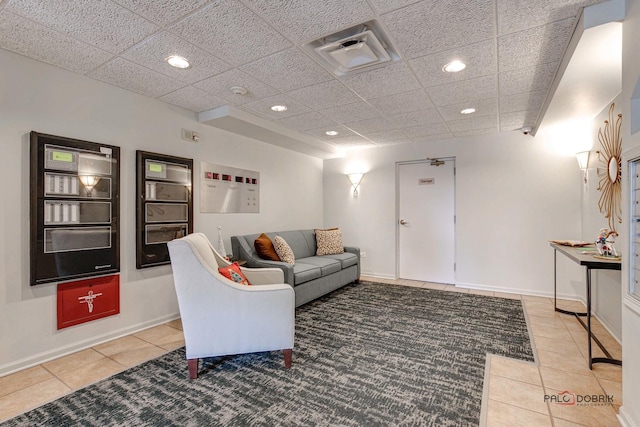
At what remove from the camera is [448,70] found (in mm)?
2514

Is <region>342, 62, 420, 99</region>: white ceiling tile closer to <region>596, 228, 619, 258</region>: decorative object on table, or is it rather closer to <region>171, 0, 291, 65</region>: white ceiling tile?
<region>171, 0, 291, 65</region>: white ceiling tile

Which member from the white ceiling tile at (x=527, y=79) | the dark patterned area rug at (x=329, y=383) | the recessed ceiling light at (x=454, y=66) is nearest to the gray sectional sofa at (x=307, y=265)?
the dark patterned area rug at (x=329, y=383)

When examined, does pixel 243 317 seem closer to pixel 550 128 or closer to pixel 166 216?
pixel 166 216

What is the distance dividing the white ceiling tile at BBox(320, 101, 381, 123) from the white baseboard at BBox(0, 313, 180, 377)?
293 cm

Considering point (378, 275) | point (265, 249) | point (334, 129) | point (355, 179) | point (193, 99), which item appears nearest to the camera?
point (193, 99)

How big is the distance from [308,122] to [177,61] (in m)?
1.85

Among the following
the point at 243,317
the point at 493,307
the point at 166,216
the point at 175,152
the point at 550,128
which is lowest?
the point at 493,307

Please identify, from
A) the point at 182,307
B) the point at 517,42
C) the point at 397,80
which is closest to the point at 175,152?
the point at 182,307

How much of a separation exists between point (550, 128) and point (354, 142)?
2.65 meters

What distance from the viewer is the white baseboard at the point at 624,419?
156cm

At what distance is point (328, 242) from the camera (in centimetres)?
483

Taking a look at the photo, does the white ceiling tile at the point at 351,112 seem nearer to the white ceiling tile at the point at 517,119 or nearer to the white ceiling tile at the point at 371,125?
the white ceiling tile at the point at 371,125

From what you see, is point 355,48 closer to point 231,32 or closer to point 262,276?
point 231,32

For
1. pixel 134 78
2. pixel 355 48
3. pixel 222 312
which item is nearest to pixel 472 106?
pixel 355 48
